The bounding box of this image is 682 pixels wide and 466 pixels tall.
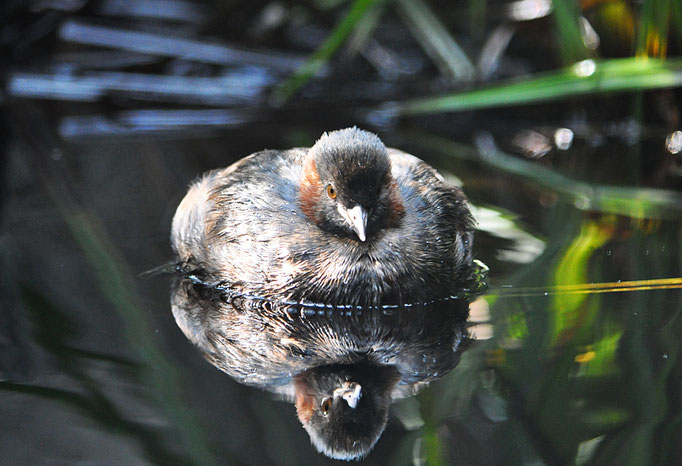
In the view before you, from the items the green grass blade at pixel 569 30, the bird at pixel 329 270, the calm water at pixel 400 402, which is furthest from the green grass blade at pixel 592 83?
the bird at pixel 329 270

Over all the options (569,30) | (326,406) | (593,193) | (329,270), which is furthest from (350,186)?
(569,30)

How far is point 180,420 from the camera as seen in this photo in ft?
10.9

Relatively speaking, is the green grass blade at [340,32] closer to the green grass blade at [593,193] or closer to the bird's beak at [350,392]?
the green grass blade at [593,193]

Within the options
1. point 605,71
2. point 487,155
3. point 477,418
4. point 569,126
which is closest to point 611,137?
point 569,126

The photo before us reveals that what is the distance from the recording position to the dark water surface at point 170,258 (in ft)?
10.6

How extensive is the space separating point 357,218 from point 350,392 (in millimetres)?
879

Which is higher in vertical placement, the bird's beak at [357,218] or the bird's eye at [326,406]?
the bird's beak at [357,218]

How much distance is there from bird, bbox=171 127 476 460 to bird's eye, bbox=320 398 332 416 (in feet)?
0.37

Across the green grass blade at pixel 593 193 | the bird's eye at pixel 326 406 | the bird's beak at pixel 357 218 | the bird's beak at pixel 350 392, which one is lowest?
the green grass blade at pixel 593 193

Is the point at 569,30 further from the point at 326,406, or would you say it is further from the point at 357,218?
the point at 326,406

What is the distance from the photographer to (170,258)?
16.4 feet

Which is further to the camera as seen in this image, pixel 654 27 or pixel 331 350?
pixel 654 27

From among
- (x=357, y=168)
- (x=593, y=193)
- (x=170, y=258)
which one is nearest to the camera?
(x=357, y=168)

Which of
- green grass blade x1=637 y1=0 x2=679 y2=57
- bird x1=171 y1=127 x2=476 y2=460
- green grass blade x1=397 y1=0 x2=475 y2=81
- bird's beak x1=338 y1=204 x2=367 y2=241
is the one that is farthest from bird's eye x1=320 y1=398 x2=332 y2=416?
green grass blade x1=397 y1=0 x2=475 y2=81
